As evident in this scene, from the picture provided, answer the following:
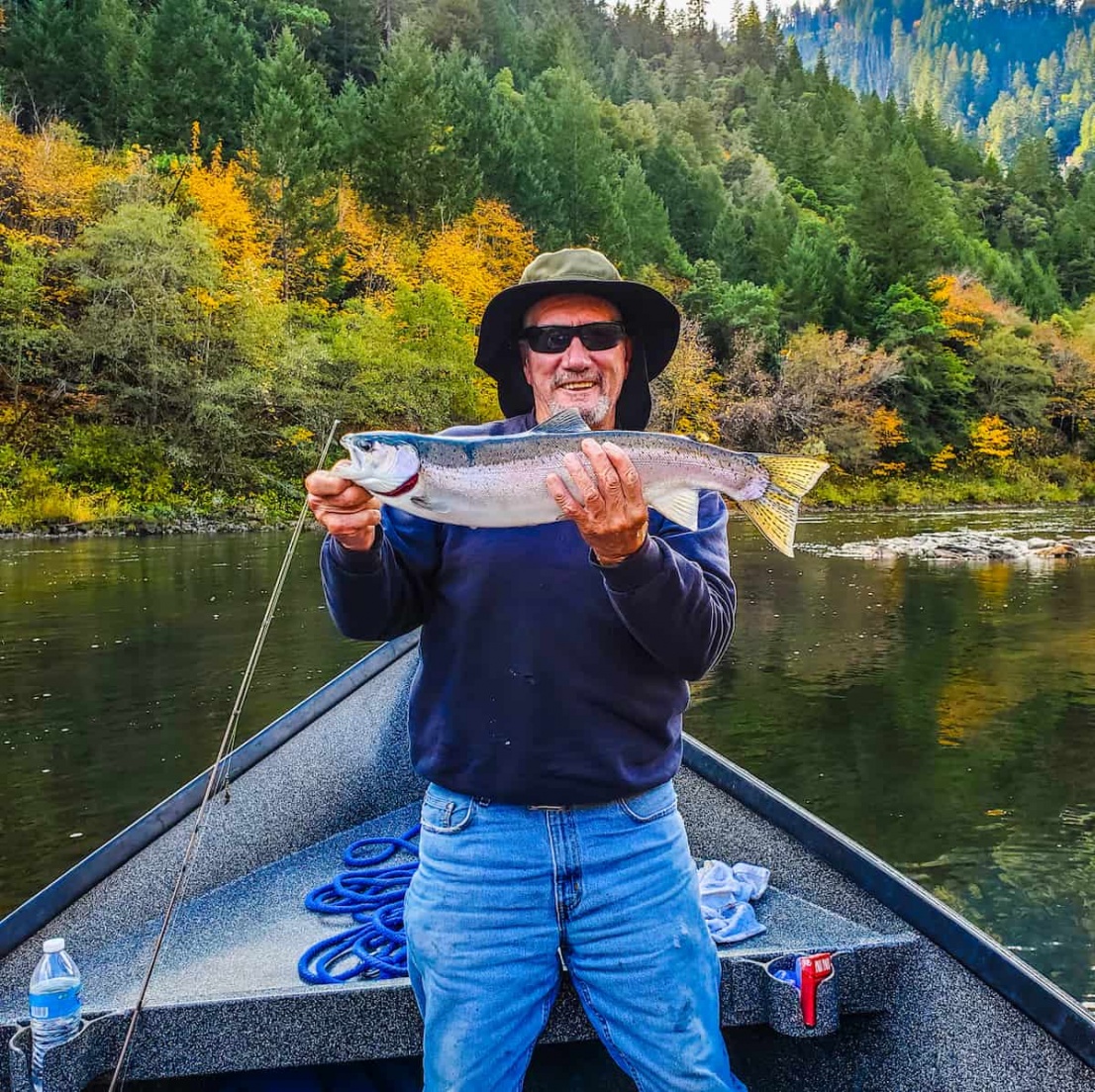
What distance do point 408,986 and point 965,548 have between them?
2531 centimetres

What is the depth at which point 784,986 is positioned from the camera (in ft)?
9.18

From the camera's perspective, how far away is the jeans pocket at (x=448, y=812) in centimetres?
217

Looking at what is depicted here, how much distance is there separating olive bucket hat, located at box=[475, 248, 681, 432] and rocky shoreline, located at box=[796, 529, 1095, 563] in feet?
76.1

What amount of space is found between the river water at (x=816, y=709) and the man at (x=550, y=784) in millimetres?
4449

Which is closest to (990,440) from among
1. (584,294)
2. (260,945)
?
(260,945)

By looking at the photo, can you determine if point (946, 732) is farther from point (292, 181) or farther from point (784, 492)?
point (292, 181)

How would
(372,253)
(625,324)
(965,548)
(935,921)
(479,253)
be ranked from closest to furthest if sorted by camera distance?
(625,324) → (935,921) → (965,548) → (372,253) → (479,253)

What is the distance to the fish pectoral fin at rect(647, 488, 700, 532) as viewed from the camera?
230cm

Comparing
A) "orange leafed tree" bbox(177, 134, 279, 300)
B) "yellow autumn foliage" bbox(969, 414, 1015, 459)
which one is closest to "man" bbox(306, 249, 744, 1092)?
"orange leafed tree" bbox(177, 134, 279, 300)

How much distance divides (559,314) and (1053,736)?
30.3 ft

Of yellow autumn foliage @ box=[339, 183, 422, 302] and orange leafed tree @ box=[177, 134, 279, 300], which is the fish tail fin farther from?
yellow autumn foliage @ box=[339, 183, 422, 302]

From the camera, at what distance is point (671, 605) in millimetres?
2029

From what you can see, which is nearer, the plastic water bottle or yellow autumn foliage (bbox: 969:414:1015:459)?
the plastic water bottle

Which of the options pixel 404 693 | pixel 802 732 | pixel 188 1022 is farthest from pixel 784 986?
pixel 802 732
